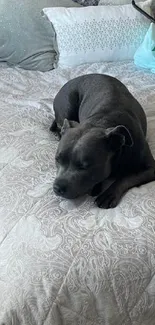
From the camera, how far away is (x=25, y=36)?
94.3 inches

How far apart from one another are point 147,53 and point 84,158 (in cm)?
130

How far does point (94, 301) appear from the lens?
42.2 inches

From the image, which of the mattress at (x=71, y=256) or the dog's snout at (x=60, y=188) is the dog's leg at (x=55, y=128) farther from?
the dog's snout at (x=60, y=188)

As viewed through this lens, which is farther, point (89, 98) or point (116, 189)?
point (89, 98)

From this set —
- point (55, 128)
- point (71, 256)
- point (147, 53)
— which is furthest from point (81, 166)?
point (147, 53)

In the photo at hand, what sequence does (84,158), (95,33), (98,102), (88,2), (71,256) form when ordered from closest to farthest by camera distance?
1. (71,256)
2. (84,158)
3. (98,102)
4. (95,33)
5. (88,2)

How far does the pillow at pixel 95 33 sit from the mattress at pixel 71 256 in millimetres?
1097

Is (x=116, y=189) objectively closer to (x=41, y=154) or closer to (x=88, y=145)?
(x=88, y=145)

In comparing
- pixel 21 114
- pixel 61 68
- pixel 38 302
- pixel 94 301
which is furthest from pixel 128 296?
pixel 61 68

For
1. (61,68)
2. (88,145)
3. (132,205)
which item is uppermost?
(88,145)

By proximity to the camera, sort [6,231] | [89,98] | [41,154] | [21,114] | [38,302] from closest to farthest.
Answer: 1. [38,302]
2. [6,231]
3. [41,154]
4. [89,98]
5. [21,114]

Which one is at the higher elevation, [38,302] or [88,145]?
[88,145]

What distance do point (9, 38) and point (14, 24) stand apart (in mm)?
76

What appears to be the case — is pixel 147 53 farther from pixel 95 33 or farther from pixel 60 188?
pixel 60 188
